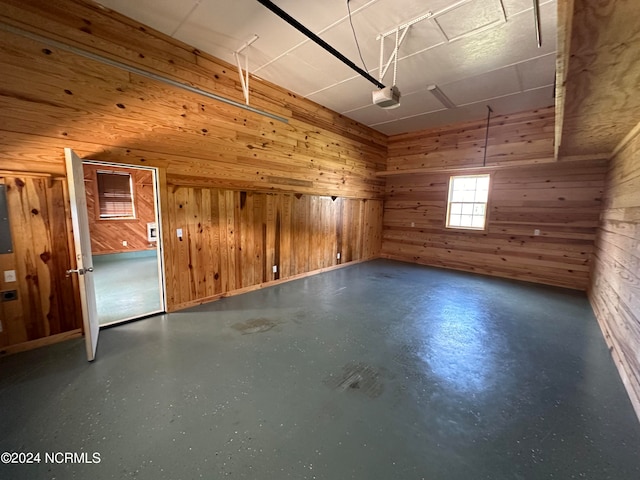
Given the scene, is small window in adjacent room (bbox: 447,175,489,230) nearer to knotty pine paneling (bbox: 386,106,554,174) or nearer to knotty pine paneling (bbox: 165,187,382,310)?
knotty pine paneling (bbox: 386,106,554,174)

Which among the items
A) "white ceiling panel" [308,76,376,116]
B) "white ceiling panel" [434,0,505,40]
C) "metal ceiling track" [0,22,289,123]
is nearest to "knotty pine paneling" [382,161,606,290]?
"white ceiling panel" [308,76,376,116]

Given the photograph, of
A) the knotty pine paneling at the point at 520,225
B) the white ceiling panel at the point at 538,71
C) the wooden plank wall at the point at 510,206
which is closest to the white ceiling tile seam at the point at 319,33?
the white ceiling panel at the point at 538,71

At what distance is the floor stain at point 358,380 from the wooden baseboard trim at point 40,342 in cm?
278

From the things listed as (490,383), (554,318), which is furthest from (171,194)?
(554,318)


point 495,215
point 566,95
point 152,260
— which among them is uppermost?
point 566,95

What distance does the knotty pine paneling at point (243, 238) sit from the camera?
3.49 m

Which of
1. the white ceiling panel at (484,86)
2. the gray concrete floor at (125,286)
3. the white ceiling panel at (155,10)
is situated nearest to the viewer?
the white ceiling panel at (155,10)

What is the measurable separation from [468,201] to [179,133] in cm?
610

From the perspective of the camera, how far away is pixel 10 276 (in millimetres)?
2344

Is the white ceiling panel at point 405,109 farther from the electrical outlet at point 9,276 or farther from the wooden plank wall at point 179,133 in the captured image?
the electrical outlet at point 9,276

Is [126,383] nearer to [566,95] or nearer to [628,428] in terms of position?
[628,428]

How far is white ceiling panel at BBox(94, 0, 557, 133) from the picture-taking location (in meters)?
→ 2.54

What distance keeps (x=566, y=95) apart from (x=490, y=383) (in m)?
2.36

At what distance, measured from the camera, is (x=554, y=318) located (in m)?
3.43
